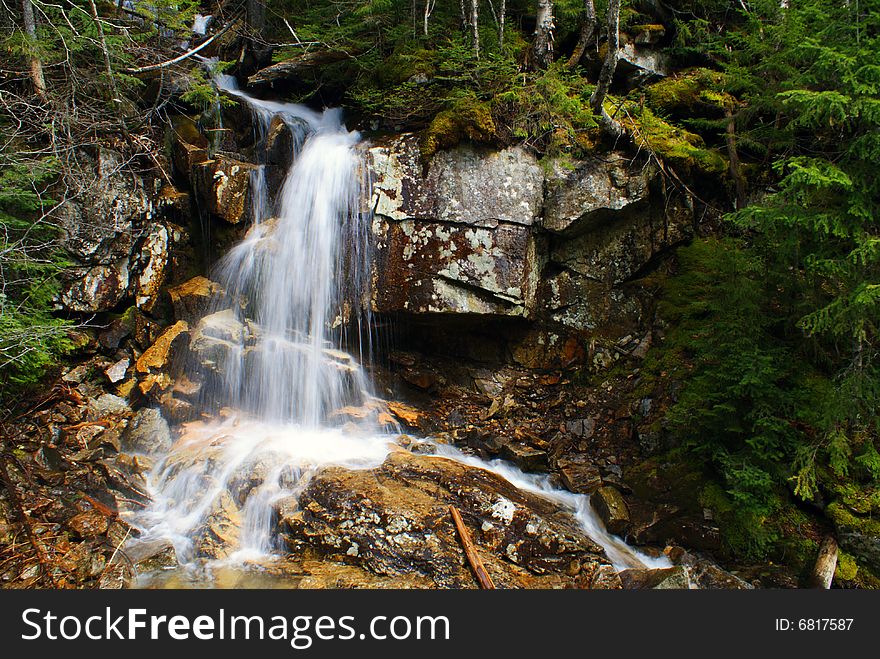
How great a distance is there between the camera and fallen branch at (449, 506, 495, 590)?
4.51 metres

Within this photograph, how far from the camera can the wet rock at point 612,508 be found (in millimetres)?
5623

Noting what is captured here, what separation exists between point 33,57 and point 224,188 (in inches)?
124

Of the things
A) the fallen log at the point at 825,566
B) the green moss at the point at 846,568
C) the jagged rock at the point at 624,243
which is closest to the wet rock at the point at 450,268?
the jagged rock at the point at 624,243

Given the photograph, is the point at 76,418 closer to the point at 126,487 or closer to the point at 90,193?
the point at 126,487

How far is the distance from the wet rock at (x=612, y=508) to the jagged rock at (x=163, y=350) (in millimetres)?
6948

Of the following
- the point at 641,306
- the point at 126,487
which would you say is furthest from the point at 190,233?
the point at 641,306

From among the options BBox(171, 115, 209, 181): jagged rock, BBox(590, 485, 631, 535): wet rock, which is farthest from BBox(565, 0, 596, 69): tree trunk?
BBox(590, 485, 631, 535): wet rock

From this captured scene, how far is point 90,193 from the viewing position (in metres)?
7.60

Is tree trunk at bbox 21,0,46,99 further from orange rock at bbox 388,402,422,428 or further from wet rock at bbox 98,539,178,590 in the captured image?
orange rock at bbox 388,402,422,428

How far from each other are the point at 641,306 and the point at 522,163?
A: 10.9 ft

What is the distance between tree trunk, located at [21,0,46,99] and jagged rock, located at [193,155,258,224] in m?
2.37

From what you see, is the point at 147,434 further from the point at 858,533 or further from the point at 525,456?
the point at 858,533

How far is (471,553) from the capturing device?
4801 mm

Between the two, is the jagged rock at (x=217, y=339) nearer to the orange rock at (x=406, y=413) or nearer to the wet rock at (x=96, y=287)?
the wet rock at (x=96, y=287)
